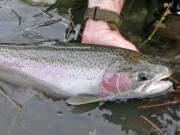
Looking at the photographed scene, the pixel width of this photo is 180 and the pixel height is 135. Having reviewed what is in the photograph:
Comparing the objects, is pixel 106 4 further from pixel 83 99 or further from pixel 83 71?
pixel 83 99

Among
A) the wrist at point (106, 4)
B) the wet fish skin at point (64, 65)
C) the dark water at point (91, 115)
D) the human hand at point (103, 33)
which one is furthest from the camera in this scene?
the wrist at point (106, 4)

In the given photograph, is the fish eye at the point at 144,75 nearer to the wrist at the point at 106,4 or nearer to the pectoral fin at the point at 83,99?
the pectoral fin at the point at 83,99

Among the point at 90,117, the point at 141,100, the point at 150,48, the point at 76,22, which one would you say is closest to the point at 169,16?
the point at 150,48

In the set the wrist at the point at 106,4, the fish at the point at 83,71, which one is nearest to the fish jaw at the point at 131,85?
the fish at the point at 83,71

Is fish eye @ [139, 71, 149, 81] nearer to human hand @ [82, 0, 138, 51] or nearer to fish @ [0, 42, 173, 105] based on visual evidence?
fish @ [0, 42, 173, 105]

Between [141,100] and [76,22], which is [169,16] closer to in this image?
[76,22]

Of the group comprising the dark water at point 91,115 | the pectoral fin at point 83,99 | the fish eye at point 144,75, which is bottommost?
the dark water at point 91,115

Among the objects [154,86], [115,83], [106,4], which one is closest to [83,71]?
[115,83]
